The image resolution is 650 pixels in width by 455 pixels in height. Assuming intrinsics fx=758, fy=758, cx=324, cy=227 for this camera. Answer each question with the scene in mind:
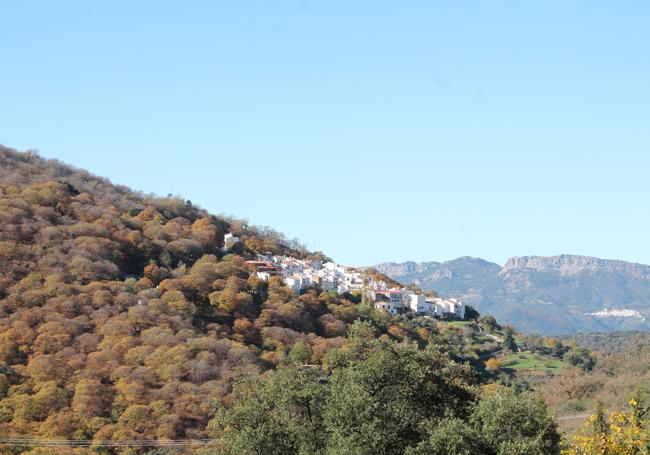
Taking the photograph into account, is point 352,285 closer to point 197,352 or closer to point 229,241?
point 229,241

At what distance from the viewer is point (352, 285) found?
319 ft

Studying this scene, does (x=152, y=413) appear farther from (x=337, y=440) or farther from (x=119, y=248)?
(x=119, y=248)

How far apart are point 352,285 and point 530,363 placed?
28741 millimetres

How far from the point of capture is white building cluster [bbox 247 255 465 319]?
271ft

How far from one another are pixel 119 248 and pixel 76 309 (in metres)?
15.3

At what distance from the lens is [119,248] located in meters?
64.2

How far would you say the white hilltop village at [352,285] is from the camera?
81.4 metres

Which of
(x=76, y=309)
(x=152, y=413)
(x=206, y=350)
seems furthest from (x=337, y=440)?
(x=76, y=309)

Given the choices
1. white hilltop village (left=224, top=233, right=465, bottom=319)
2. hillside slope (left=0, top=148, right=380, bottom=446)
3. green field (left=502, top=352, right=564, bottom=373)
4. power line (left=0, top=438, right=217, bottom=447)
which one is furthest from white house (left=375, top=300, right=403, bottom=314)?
power line (left=0, top=438, right=217, bottom=447)

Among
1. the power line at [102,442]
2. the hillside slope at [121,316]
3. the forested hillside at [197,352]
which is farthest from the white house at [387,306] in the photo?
the power line at [102,442]

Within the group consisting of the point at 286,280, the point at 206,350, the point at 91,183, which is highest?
the point at 91,183

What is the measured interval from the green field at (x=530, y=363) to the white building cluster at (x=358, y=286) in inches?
654

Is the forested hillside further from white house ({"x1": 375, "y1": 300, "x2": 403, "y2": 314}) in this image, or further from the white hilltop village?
white house ({"x1": 375, "y1": 300, "x2": 403, "y2": 314})

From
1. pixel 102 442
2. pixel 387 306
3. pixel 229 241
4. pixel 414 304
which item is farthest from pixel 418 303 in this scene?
pixel 102 442
